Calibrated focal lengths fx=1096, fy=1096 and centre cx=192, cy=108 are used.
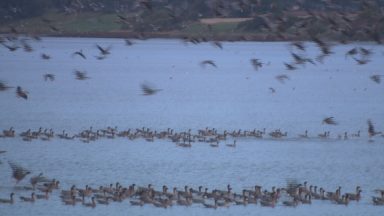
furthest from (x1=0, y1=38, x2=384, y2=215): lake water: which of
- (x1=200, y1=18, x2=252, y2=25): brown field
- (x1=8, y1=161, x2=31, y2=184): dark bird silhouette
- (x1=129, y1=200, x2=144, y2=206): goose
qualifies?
(x1=200, y1=18, x2=252, y2=25): brown field

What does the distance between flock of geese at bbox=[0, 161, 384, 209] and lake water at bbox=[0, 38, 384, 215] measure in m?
0.19

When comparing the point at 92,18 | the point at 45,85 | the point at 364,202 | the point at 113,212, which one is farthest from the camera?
the point at 92,18

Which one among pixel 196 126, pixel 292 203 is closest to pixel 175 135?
pixel 196 126

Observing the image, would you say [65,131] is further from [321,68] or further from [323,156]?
[321,68]

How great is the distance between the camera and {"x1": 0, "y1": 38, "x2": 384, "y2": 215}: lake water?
26.2 meters

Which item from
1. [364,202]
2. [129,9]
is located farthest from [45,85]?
[364,202]

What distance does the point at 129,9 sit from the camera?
72188mm

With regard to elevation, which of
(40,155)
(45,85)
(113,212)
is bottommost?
(113,212)

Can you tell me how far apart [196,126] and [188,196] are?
15.8 metres

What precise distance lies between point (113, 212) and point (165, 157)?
7945 millimetres

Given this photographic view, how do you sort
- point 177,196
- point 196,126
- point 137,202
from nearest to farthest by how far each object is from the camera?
point 137,202, point 177,196, point 196,126

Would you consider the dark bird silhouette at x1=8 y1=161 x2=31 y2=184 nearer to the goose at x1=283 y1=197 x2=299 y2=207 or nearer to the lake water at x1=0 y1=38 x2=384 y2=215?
the lake water at x1=0 y1=38 x2=384 y2=215

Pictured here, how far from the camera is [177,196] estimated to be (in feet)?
76.4

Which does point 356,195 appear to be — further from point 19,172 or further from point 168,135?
point 168,135
